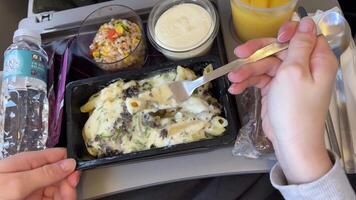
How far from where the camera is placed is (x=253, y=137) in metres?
0.74

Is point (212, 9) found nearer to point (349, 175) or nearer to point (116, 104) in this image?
point (116, 104)

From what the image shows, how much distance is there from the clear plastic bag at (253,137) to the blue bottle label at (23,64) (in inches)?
15.9

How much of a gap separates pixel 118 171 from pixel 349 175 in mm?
440

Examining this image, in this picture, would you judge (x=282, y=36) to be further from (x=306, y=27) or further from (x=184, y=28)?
(x=184, y=28)

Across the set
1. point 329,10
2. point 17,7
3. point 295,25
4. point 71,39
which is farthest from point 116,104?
point 17,7

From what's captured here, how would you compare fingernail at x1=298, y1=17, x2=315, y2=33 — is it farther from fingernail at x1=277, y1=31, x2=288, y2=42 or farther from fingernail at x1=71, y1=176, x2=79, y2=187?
fingernail at x1=71, y1=176, x2=79, y2=187

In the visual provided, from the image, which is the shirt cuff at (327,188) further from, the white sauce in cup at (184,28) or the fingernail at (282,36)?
the white sauce in cup at (184,28)

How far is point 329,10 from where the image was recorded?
0.82 meters

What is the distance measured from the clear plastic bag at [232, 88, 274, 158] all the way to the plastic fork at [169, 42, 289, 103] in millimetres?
94

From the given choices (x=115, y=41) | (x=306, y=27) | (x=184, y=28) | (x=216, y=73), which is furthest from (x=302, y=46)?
(x=115, y=41)

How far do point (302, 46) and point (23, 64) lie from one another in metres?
0.51

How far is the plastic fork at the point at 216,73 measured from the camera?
0.70 meters

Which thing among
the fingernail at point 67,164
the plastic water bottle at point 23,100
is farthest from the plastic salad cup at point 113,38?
the fingernail at point 67,164

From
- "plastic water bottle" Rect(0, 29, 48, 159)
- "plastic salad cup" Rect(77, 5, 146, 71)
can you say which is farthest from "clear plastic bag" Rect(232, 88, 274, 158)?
"plastic water bottle" Rect(0, 29, 48, 159)
